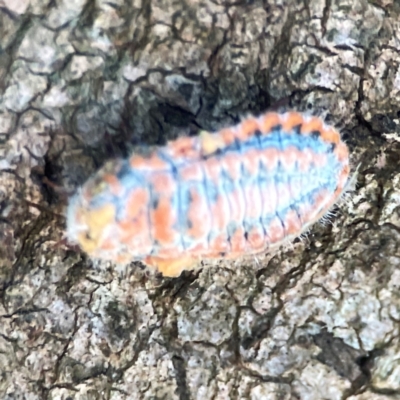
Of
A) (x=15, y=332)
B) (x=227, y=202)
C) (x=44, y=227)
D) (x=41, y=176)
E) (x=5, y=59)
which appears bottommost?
(x=15, y=332)

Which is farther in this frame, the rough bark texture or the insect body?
the rough bark texture

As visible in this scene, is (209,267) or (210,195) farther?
(209,267)

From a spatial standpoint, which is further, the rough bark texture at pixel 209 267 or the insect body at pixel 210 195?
the rough bark texture at pixel 209 267

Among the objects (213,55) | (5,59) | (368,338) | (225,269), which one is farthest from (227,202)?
(5,59)

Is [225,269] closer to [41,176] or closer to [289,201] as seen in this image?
[289,201]
